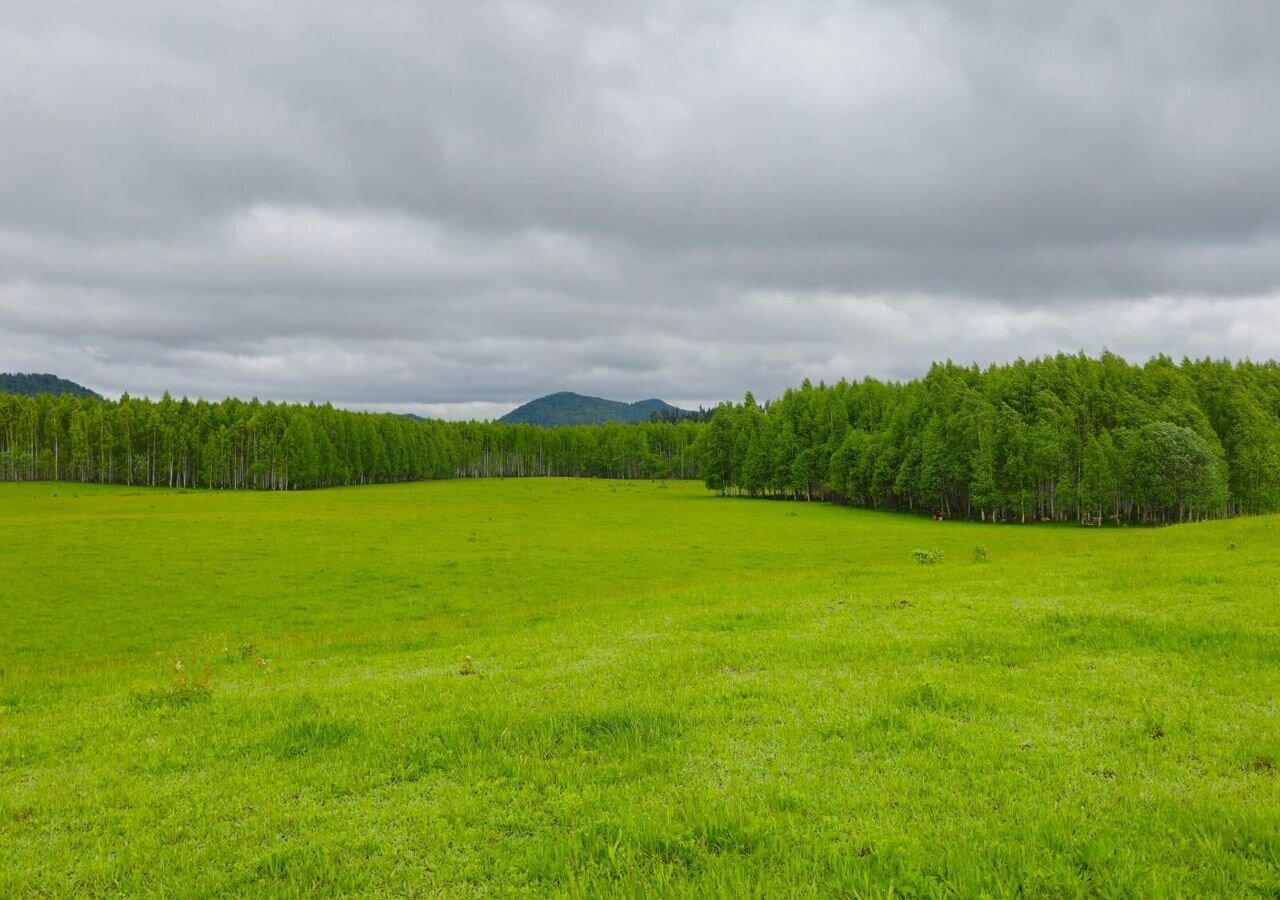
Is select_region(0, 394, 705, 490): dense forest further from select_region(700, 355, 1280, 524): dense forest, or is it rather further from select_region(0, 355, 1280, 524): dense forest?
select_region(700, 355, 1280, 524): dense forest

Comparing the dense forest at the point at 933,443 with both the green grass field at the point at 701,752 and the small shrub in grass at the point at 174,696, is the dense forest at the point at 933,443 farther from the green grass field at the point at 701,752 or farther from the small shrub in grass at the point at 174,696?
the small shrub in grass at the point at 174,696

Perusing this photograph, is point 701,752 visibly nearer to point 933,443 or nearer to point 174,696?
point 174,696

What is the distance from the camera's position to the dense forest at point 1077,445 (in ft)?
267

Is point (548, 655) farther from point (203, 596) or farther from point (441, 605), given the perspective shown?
point (203, 596)

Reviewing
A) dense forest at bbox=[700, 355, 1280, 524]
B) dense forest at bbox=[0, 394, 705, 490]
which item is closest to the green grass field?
dense forest at bbox=[700, 355, 1280, 524]

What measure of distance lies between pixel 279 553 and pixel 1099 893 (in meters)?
46.3

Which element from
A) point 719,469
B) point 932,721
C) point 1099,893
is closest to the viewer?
point 1099,893

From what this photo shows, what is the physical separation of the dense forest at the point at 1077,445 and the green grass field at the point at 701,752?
235 feet

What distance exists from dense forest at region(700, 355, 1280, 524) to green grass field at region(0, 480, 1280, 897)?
71.6 m

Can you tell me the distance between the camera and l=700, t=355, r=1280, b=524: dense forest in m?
81.4

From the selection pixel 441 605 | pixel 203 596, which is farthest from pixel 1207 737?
pixel 203 596

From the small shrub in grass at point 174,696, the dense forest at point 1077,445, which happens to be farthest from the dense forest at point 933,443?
the small shrub in grass at point 174,696

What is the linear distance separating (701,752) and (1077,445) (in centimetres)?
9587

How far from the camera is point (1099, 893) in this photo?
211 inches
